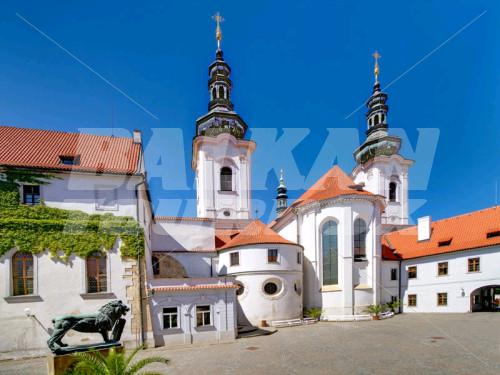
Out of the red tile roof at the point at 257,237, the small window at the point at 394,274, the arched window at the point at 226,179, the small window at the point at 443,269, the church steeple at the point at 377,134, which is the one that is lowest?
the small window at the point at 394,274

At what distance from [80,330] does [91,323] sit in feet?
1.30

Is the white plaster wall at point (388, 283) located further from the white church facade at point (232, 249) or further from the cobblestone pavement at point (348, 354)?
the cobblestone pavement at point (348, 354)

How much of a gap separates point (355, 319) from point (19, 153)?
27.5 metres

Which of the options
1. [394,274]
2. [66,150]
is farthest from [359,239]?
[66,150]

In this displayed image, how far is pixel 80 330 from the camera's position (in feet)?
33.1

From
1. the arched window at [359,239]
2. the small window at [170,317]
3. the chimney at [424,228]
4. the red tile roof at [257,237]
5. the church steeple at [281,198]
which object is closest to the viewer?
the small window at [170,317]

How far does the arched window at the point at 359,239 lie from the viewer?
2628 centimetres

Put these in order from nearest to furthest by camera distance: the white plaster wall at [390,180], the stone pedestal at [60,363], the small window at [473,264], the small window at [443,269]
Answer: the stone pedestal at [60,363] < the small window at [473,264] < the small window at [443,269] < the white plaster wall at [390,180]

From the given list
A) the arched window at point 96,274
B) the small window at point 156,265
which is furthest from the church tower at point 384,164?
the arched window at point 96,274

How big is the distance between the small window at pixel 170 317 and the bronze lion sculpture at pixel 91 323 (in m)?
5.88

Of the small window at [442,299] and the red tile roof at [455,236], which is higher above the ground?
the red tile roof at [455,236]

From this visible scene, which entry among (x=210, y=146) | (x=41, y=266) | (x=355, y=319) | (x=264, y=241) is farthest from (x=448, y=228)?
(x=41, y=266)

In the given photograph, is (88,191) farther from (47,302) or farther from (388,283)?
(388,283)

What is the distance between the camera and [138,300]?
15.8m
